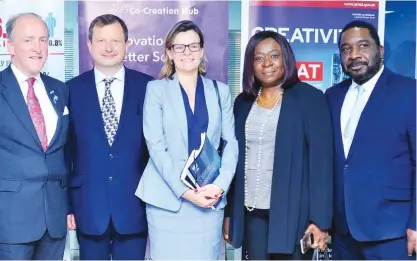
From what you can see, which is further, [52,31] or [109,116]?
[52,31]

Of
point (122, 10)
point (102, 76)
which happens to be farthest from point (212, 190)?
point (122, 10)

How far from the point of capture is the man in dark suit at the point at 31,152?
112 inches

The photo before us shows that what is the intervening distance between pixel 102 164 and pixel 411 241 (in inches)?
68.7

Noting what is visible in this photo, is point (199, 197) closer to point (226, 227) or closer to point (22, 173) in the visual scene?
point (226, 227)

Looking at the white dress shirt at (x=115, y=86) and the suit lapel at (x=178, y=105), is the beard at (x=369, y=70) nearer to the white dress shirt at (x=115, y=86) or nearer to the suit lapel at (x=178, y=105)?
the suit lapel at (x=178, y=105)

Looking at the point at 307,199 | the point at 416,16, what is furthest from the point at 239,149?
the point at 416,16

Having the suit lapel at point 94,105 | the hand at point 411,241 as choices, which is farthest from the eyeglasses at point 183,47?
the hand at point 411,241

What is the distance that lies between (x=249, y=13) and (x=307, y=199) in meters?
1.54

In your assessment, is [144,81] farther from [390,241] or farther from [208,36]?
[390,241]

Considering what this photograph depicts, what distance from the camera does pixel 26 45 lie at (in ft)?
9.80

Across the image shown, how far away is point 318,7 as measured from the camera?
3.91 metres

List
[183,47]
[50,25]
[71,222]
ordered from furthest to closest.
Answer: [50,25] < [71,222] < [183,47]

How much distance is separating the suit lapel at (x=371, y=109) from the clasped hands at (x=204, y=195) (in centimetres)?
76

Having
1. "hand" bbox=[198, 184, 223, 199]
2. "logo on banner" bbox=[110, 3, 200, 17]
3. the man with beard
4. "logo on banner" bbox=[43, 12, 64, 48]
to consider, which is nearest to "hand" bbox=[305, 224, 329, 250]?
the man with beard
